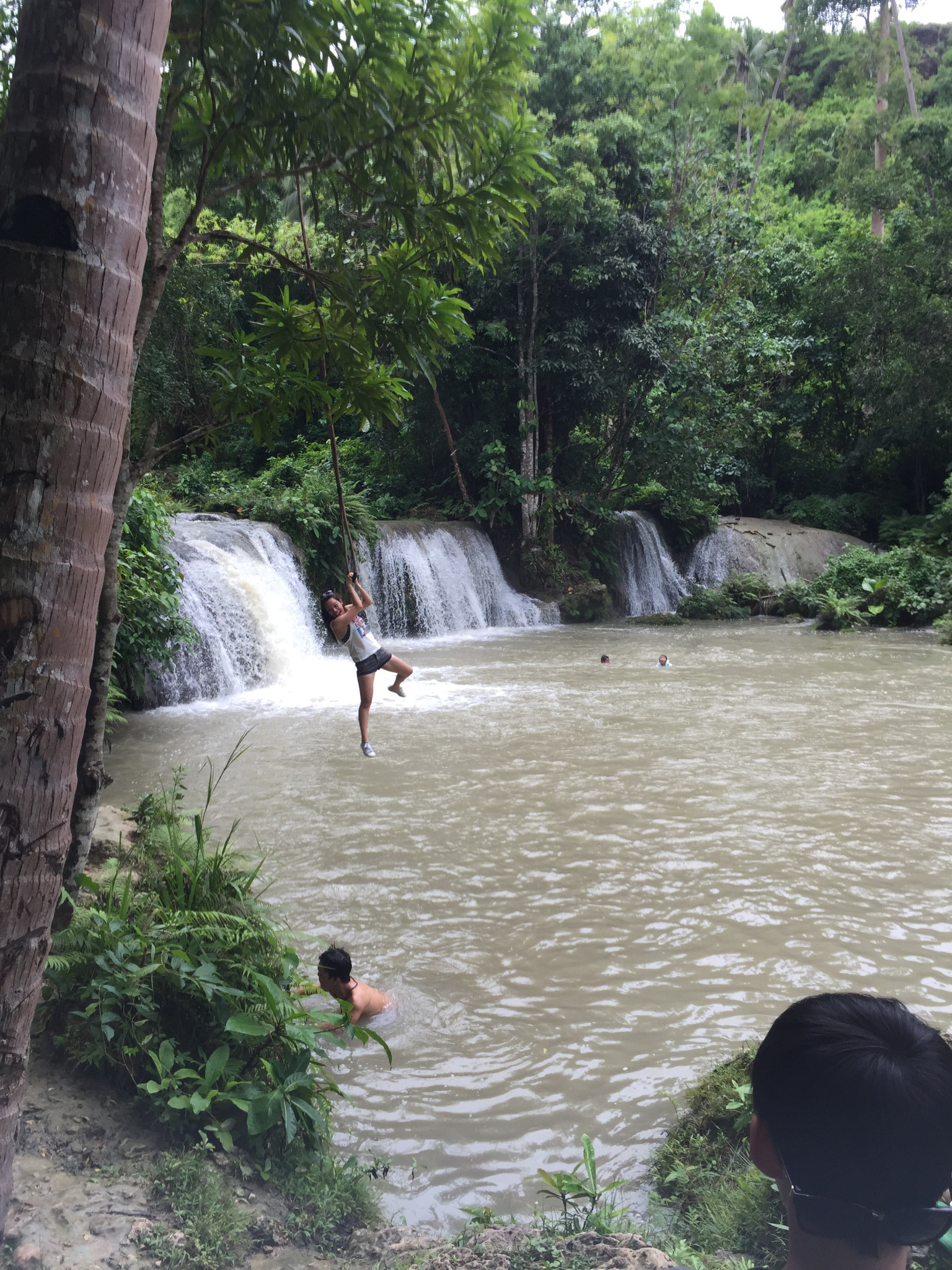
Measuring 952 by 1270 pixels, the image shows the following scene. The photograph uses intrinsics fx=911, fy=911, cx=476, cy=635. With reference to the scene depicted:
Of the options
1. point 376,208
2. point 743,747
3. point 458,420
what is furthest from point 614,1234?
point 458,420

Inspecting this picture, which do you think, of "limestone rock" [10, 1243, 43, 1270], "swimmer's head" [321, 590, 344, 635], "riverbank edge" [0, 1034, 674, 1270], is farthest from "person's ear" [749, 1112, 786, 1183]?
"swimmer's head" [321, 590, 344, 635]

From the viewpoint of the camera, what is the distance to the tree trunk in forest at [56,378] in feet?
5.09

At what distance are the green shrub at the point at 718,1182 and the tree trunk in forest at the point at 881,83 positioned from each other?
32.7 meters

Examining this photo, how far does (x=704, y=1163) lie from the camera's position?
296 centimetres

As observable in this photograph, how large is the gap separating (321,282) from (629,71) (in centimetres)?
2006

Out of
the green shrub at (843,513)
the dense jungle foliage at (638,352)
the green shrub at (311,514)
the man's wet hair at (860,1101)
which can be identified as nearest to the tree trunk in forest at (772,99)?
the dense jungle foliage at (638,352)

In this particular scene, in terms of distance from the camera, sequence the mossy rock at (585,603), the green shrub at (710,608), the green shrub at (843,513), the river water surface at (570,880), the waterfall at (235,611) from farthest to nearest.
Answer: the green shrub at (843,513) → the green shrub at (710,608) → the mossy rock at (585,603) → the waterfall at (235,611) → the river water surface at (570,880)

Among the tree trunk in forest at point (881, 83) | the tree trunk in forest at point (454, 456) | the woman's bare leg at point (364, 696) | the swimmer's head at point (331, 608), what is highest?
the tree trunk in forest at point (881, 83)

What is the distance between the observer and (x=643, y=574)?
937 inches

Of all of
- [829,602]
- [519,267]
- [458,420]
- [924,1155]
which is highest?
[519,267]

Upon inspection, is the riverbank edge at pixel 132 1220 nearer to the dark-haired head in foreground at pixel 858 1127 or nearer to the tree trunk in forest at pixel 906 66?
the dark-haired head in foreground at pixel 858 1127

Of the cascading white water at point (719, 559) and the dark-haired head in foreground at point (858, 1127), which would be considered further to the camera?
the cascading white water at point (719, 559)

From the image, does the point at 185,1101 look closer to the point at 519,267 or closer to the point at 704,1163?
the point at 704,1163

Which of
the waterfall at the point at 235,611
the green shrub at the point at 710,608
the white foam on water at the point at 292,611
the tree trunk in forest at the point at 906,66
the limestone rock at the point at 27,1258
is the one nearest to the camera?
the limestone rock at the point at 27,1258
